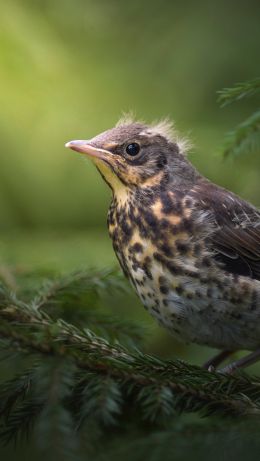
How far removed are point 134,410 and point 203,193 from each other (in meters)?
0.96

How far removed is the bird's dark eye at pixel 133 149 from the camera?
3201 millimetres

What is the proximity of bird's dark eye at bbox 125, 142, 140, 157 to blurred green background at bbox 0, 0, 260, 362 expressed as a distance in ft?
3.15

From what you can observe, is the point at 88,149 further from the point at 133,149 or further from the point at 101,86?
the point at 101,86

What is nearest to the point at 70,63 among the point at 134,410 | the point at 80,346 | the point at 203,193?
the point at 203,193

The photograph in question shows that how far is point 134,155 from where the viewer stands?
10.5 feet

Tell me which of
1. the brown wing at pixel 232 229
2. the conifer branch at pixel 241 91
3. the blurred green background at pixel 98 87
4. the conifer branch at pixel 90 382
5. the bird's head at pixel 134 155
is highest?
the blurred green background at pixel 98 87

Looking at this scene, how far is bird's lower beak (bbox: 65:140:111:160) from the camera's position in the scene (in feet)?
9.98

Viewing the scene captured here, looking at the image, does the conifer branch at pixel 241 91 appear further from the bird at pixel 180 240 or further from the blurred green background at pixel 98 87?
the blurred green background at pixel 98 87

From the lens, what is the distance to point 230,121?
4.32 metres

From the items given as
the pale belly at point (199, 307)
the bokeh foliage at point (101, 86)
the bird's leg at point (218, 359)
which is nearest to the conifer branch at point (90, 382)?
the pale belly at point (199, 307)

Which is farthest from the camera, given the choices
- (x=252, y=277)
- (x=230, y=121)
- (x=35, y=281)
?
(x=230, y=121)

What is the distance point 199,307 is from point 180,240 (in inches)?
11.0

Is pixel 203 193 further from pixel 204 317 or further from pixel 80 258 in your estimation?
pixel 80 258

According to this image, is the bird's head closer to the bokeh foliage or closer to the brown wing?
the brown wing
